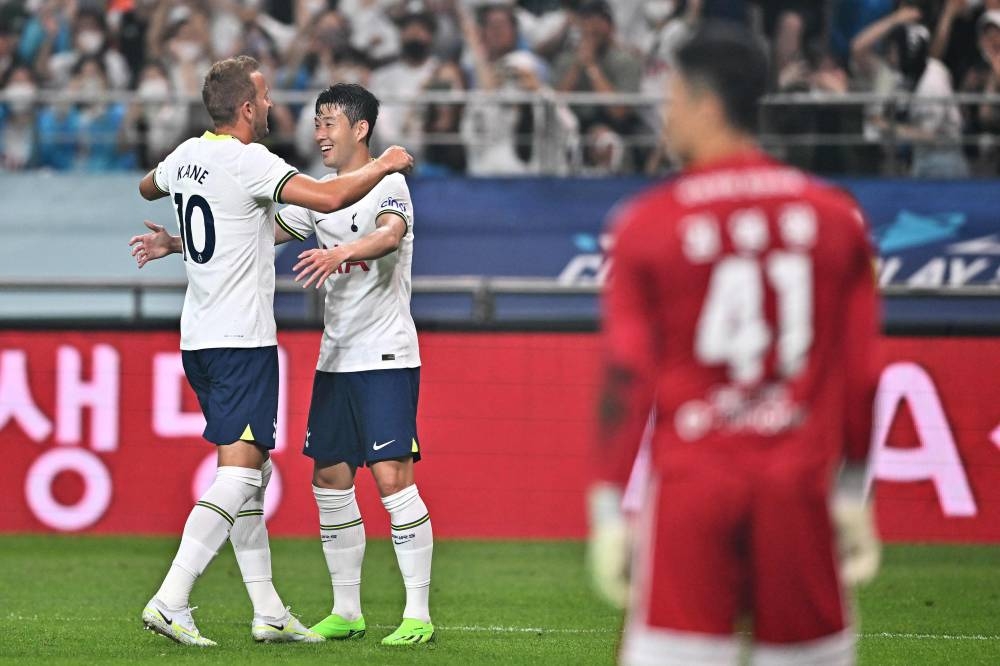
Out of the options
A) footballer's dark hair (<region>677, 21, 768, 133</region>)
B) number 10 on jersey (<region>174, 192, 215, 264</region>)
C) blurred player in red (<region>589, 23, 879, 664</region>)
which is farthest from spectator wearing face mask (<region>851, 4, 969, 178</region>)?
blurred player in red (<region>589, 23, 879, 664</region>)

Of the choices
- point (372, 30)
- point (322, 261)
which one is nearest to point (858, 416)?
point (322, 261)

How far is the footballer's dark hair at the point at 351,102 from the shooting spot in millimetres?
6965

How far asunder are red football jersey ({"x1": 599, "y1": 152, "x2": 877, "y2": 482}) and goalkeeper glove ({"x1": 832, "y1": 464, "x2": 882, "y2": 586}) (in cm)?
8

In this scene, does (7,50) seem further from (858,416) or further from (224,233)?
(858,416)

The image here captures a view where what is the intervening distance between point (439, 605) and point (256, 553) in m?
1.69

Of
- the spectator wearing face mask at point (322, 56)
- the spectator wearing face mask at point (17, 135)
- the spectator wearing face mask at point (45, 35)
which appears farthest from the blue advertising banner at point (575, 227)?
the spectator wearing face mask at point (45, 35)

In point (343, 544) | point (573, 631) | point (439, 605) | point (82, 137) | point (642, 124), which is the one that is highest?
point (642, 124)

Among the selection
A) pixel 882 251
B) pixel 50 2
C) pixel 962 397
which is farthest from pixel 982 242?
pixel 50 2

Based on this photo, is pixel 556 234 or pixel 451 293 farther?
pixel 556 234

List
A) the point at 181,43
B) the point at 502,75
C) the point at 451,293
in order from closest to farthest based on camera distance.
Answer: the point at 451,293
the point at 502,75
the point at 181,43

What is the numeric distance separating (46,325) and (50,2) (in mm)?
4947

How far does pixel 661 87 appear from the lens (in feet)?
44.1

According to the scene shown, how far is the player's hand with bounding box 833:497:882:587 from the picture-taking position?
3.49 meters

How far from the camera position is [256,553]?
22.2ft
